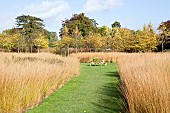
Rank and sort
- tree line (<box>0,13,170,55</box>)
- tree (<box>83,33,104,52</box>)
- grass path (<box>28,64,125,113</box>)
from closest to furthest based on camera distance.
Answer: grass path (<box>28,64,125,113</box>) < tree line (<box>0,13,170,55</box>) < tree (<box>83,33,104,52</box>)

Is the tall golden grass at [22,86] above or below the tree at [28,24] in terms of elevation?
below

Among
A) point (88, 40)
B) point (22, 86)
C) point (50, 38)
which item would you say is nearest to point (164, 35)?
point (88, 40)

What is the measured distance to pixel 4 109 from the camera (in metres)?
5.45

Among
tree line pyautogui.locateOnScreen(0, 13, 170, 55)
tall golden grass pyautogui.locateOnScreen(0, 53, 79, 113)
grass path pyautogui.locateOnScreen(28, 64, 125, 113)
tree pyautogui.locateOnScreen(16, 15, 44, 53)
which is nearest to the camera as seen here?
tall golden grass pyautogui.locateOnScreen(0, 53, 79, 113)

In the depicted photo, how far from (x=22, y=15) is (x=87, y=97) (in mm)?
50093

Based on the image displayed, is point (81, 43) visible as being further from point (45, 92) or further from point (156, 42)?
point (45, 92)

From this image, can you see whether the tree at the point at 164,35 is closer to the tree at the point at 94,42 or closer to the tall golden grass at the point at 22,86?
the tree at the point at 94,42

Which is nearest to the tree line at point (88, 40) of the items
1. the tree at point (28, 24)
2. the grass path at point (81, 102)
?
the tree at point (28, 24)

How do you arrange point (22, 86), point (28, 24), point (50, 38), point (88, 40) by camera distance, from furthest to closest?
point (50, 38) < point (28, 24) < point (88, 40) < point (22, 86)

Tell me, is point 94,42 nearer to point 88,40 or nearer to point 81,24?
point 88,40

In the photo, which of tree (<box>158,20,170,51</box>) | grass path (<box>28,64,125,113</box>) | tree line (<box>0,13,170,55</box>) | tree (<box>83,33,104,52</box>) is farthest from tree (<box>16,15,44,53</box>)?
grass path (<box>28,64,125,113</box>)

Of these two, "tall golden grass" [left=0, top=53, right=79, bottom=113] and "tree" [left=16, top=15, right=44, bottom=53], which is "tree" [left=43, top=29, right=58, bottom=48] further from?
"tall golden grass" [left=0, top=53, right=79, bottom=113]

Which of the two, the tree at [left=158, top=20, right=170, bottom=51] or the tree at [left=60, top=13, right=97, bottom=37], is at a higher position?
the tree at [left=60, top=13, right=97, bottom=37]

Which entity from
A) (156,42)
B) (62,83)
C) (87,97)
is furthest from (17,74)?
(156,42)
